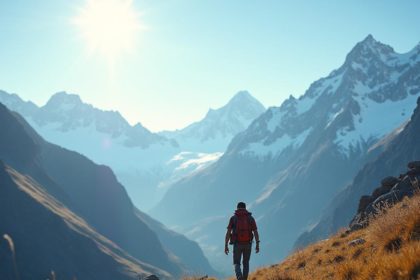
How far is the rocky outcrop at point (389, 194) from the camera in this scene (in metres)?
23.4

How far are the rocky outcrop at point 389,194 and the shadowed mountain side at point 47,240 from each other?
122 m

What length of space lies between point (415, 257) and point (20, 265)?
147130mm

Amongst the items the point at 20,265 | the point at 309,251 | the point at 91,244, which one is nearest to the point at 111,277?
the point at 91,244

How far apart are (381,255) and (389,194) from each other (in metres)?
14.2

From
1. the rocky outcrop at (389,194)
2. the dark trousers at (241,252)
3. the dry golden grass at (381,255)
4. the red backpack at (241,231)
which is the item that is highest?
the rocky outcrop at (389,194)

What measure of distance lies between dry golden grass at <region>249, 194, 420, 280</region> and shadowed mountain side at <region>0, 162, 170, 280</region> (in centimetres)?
→ 13124

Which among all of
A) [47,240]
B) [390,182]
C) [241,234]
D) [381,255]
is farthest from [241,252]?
[47,240]

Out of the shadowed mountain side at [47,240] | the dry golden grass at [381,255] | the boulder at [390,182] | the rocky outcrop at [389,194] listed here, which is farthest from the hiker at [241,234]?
the shadowed mountain side at [47,240]

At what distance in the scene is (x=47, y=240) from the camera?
157750mm

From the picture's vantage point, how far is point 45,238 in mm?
158125

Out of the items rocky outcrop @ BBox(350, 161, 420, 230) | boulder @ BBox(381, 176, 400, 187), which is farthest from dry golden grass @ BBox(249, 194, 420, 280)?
boulder @ BBox(381, 176, 400, 187)

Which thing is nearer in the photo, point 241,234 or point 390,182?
point 241,234

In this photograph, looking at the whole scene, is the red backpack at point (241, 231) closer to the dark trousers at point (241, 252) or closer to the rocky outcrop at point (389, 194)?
the dark trousers at point (241, 252)

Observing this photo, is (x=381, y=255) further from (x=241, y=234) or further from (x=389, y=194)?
(x=389, y=194)
